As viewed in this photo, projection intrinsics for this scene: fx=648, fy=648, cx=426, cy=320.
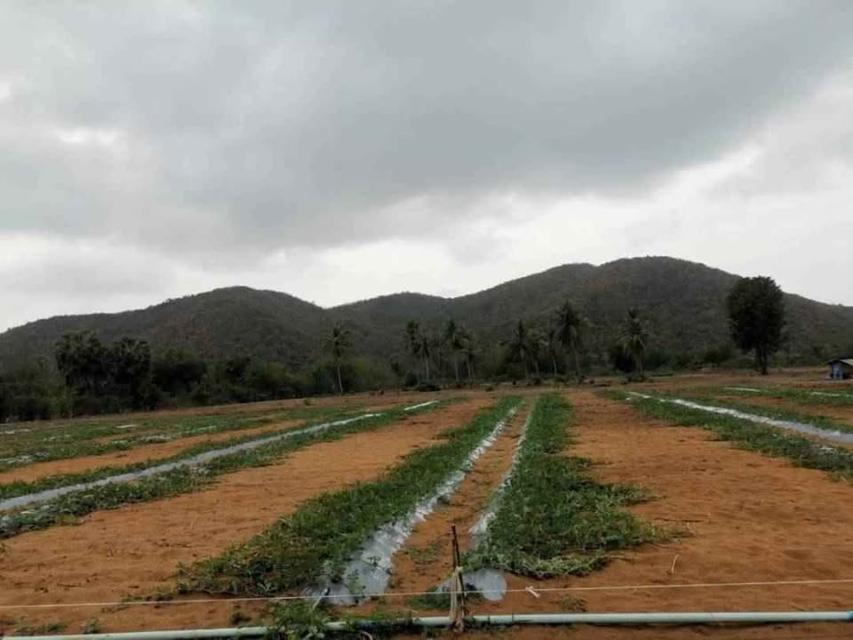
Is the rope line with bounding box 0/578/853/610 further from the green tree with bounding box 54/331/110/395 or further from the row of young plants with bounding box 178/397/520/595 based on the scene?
the green tree with bounding box 54/331/110/395

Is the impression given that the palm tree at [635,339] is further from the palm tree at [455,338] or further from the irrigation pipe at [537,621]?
the irrigation pipe at [537,621]

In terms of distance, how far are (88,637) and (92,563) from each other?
123 inches

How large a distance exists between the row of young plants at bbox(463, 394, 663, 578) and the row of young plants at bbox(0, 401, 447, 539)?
7.31m

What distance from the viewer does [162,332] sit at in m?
106

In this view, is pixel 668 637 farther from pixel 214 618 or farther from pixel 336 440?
pixel 336 440

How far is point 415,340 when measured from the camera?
3474 inches

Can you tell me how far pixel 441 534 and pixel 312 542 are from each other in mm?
1910

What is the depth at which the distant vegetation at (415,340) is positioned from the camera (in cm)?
7356

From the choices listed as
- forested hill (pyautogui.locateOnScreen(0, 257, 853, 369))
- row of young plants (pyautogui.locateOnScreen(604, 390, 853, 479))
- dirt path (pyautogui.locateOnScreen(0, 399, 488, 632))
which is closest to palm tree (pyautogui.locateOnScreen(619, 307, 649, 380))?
forested hill (pyautogui.locateOnScreen(0, 257, 853, 369))

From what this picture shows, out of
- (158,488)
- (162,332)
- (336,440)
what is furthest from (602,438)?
(162,332)

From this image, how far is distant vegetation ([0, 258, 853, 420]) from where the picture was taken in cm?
7356

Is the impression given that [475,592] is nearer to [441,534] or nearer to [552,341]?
[441,534]

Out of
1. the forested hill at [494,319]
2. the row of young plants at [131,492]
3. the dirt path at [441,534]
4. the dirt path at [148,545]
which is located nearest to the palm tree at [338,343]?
the forested hill at [494,319]

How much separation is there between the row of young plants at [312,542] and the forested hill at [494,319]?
8558cm
